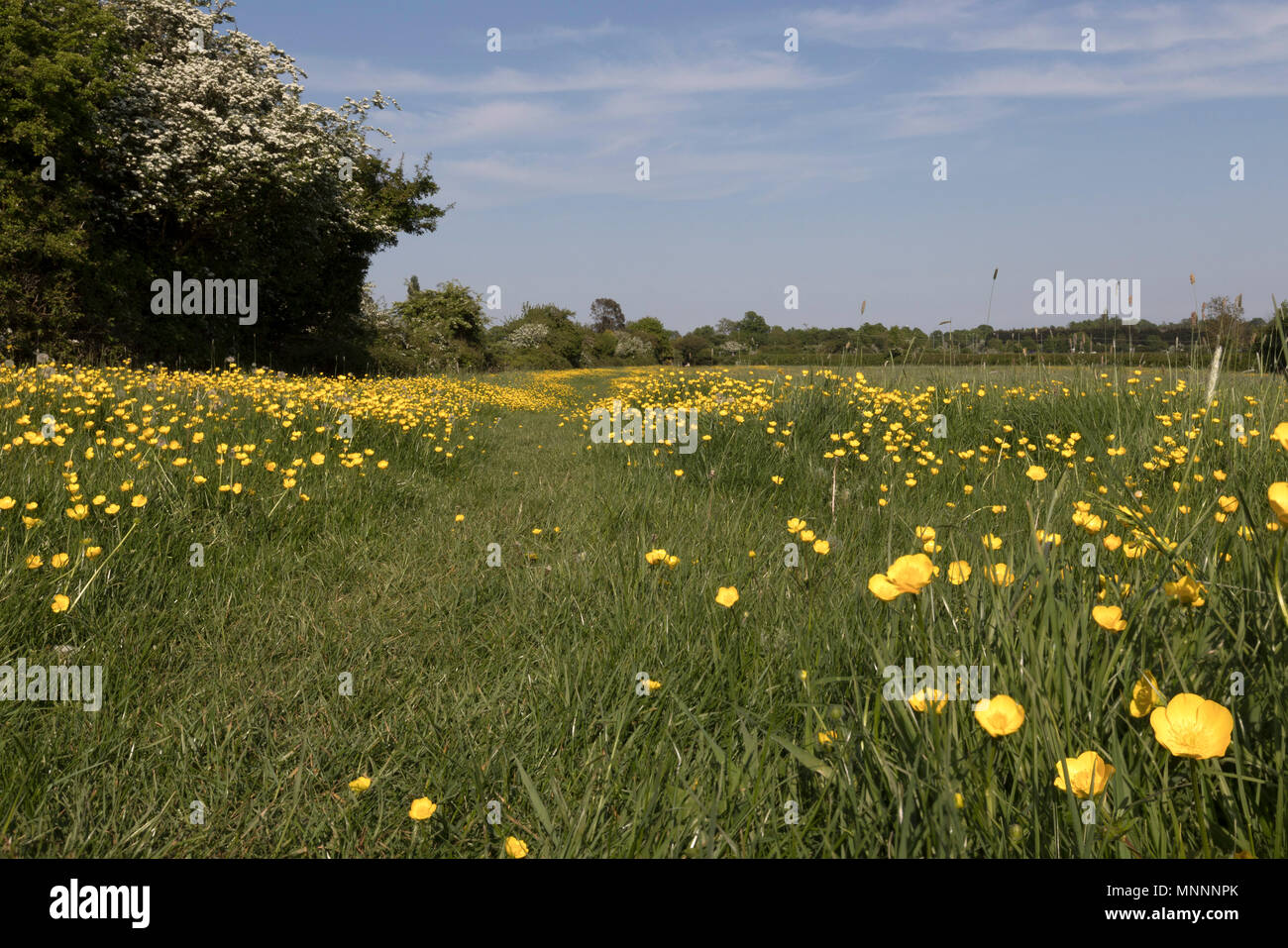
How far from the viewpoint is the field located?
1.33m

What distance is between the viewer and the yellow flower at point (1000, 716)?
1135 mm

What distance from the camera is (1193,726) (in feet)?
3.32

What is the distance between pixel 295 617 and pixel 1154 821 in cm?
288

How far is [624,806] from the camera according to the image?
1628 millimetres

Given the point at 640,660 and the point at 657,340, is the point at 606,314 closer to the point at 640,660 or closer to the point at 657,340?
the point at 657,340

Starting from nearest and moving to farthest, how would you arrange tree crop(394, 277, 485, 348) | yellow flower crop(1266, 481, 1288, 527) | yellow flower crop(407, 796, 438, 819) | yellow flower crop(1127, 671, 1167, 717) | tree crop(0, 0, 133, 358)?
yellow flower crop(1266, 481, 1288, 527), yellow flower crop(1127, 671, 1167, 717), yellow flower crop(407, 796, 438, 819), tree crop(0, 0, 133, 358), tree crop(394, 277, 485, 348)
